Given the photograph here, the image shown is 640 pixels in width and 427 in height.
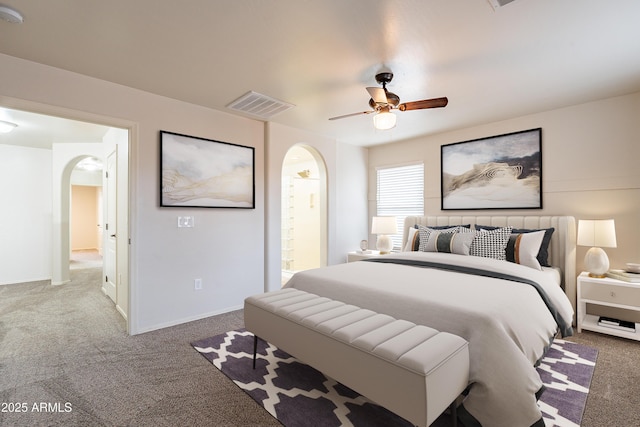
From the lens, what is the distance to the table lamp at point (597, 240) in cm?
285

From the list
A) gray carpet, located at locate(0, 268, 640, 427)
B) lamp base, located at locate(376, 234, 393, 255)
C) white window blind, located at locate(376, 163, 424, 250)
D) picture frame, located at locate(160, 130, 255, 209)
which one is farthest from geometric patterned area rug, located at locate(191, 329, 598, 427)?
white window blind, located at locate(376, 163, 424, 250)

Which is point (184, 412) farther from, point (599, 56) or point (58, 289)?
point (58, 289)

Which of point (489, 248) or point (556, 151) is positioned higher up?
point (556, 151)

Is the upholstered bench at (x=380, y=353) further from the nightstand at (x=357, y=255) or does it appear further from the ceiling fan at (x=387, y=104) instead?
the nightstand at (x=357, y=255)

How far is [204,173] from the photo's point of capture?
11.3 feet

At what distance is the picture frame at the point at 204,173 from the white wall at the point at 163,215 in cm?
8

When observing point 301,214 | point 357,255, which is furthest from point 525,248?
point 301,214

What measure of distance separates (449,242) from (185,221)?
118 inches

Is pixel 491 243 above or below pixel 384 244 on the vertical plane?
above

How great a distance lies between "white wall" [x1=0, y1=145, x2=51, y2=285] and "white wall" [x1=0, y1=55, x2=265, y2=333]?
13.4ft

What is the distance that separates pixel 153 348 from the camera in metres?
2.65

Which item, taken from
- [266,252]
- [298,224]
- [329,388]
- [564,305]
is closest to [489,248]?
[564,305]

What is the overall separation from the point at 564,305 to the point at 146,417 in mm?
3208

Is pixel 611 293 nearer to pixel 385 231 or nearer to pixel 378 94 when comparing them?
pixel 385 231
